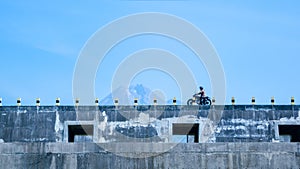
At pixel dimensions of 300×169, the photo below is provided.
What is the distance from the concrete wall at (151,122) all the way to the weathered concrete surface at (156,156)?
6.59 metres

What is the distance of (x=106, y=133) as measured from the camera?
24.0 m

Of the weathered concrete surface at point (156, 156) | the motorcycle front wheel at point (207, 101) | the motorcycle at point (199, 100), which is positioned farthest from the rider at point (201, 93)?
the weathered concrete surface at point (156, 156)

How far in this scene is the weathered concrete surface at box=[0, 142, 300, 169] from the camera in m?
16.8

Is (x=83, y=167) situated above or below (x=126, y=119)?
below

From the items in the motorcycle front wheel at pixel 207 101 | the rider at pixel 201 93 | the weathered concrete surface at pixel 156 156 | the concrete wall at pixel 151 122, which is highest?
the rider at pixel 201 93

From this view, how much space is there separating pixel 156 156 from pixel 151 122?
7131mm

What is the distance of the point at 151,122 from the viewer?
24031 mm

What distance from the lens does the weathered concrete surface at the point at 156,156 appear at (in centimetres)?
1683

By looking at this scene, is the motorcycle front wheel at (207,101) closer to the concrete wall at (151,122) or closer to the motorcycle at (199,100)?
the motorcycle at (199,100)

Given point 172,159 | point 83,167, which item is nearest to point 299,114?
point 172,159

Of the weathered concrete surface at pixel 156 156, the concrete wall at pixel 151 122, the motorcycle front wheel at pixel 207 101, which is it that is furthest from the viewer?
the motorcycle front wheel at pixel 207 101

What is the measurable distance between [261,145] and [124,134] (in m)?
8.25

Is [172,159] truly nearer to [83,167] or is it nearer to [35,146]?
[83,167]

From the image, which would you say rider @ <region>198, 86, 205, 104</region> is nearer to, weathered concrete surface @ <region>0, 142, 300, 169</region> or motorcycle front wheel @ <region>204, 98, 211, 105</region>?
motorcycle front wheel @ <region>204, 98, 211, 105</region>
